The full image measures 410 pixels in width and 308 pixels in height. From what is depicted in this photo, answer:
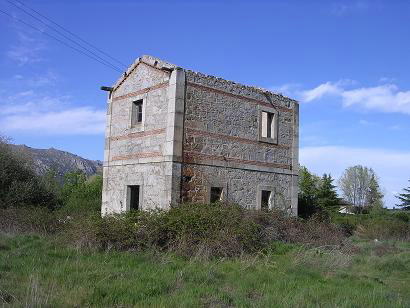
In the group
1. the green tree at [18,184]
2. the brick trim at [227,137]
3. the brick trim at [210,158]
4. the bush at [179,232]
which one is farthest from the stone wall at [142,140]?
the green tree at [18,184]

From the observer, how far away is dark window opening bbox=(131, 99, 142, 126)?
731 inches

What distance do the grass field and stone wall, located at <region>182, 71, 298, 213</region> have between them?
5.11 metres

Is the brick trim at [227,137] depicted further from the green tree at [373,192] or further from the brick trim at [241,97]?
the green tree at [373,192]

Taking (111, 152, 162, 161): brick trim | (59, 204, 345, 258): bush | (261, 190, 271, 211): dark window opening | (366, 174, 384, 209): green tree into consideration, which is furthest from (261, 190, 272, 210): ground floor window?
(366, 174, 384, 209): green tree

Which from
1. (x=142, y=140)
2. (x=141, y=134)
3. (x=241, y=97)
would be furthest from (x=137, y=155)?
(x=241, y=97)

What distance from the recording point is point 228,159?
1792 centimetres

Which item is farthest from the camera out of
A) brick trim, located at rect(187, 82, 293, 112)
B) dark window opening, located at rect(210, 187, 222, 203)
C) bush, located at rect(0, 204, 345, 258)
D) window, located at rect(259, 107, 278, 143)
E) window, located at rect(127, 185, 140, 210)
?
window, located at rect(259, 107, 278, 143)

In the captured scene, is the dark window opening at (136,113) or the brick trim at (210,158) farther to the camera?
the dark window opening at (136,113)

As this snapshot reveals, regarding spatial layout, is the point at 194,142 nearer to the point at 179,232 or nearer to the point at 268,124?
the point at 268,124

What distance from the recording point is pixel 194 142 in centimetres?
1684

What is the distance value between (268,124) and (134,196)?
661 centimetres

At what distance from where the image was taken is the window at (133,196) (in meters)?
18.5

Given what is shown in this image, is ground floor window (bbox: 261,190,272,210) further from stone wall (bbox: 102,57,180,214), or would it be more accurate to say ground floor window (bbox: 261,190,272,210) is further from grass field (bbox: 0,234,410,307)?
grass field (bbox: 0,234,410,307)

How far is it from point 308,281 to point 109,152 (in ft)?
40.0
